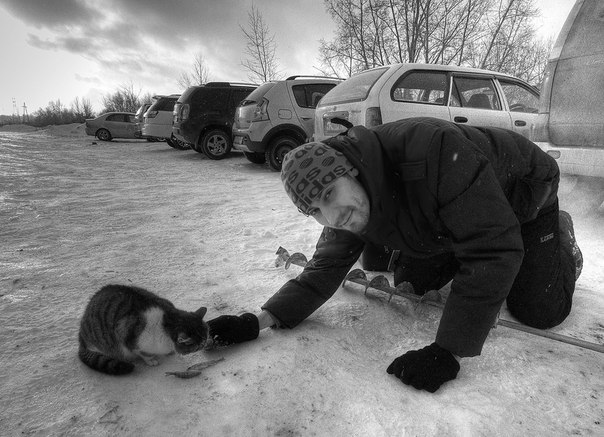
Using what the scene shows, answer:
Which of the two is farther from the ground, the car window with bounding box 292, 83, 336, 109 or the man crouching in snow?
the car window with bounding box 292, 83, 336, 109

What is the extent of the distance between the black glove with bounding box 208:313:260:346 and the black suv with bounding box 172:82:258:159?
7628 millimetres

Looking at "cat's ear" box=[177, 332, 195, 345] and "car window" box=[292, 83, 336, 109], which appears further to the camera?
"car window" box=[292, 83, 336, 109]

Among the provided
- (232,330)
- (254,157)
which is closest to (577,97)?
(232,330)

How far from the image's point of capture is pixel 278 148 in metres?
7.14

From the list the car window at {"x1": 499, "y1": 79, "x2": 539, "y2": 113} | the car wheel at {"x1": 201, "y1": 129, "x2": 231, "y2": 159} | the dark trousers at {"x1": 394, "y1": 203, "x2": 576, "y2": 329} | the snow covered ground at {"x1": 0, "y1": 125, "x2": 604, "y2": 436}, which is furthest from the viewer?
the car wheel at {"x1": 201, "y1": 129, "x2": 231, "y2": 159}

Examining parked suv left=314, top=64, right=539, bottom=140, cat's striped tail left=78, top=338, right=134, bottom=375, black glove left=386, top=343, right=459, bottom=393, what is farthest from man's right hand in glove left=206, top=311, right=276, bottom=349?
parked suv left=314, top=64, right=539, bottom=140

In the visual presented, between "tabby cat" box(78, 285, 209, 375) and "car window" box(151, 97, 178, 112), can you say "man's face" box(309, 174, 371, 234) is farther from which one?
"car window" box(151, 97, 178, 112)

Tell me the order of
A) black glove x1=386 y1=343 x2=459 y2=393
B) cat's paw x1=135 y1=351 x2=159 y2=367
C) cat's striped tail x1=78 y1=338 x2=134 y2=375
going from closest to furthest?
black glove x1=386 y1=343 x2=459 y2=393
cat's striped tail x1=78 y1=338 x2=134 y2=375
cat's paw x1=135 y1=351 x2=159 y2=367

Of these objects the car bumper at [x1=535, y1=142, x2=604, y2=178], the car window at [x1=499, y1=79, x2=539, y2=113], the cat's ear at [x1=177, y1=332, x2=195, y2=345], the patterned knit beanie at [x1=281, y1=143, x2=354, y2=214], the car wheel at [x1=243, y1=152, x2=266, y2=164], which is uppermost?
the car window at [x1=499, y1=79, x2=539, y2=113]

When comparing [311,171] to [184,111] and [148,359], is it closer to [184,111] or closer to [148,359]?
[148,359]

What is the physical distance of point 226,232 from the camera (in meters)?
3.50

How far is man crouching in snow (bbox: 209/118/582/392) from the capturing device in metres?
1.33

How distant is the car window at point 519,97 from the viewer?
5129 millimetres

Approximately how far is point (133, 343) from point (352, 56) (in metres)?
16.9
